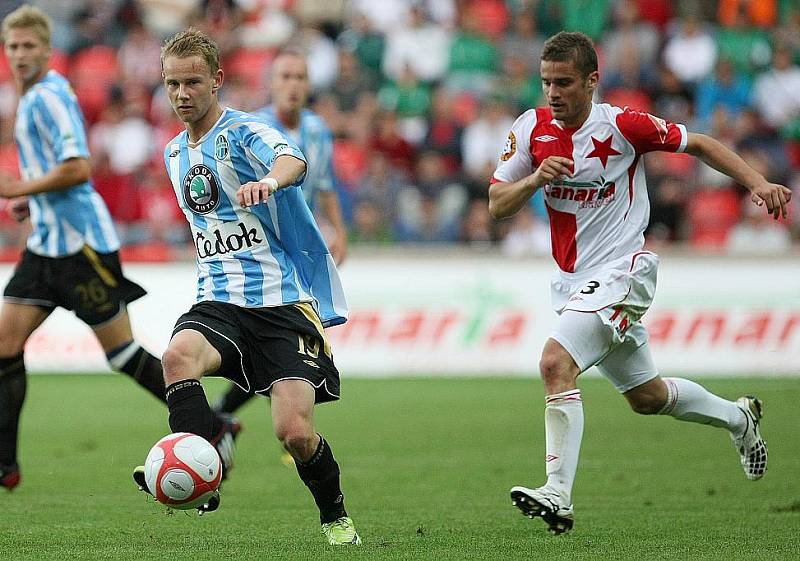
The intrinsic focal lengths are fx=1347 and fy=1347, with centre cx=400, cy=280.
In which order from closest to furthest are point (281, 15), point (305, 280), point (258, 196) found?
point (258, 196), point (305, 280), point (281, 15)

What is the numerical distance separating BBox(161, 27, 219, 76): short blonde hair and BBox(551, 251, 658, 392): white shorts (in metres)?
2.10

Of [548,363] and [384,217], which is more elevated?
[548,363]

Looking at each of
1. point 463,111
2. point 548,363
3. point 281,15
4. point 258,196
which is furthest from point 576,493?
point 281,15

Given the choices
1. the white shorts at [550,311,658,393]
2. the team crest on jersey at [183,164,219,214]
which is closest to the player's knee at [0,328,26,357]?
the team crest on jersey at [183,164,219,214]

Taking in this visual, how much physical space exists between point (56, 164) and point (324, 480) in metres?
3.09

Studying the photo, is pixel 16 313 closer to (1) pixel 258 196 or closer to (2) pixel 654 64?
(1) pixel 258 196

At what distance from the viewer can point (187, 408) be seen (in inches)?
232

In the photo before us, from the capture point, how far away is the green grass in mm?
5938

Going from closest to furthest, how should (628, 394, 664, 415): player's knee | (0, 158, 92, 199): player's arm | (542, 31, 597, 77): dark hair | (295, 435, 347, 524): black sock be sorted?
(295, 435, 347, 524): black sock, (542, 31, 597, 77): dark hair, (628, 394, 664, 415): player's knee, (0, 158, 92, 199): player's arm

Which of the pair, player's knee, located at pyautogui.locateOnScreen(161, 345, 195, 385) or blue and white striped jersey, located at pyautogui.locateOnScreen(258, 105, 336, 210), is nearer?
player's knee, located at pyautogui.locateOnScreen(161, 345, 195, 385)

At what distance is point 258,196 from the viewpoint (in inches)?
215

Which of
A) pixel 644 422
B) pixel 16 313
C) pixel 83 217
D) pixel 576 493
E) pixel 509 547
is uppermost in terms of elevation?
pixel 83 217

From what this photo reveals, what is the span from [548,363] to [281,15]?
1574cm

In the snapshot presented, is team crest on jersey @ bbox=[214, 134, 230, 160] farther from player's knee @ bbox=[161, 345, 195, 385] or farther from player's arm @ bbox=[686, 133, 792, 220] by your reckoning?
player's arm @ bbox=[686, 133, 792, 220]
